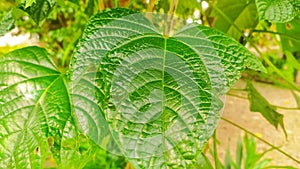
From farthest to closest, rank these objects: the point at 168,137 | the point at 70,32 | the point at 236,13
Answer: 1. the point at 70,32
2. the point at 236,13
3. the point at 168,137

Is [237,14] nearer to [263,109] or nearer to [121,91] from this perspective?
[263,109]

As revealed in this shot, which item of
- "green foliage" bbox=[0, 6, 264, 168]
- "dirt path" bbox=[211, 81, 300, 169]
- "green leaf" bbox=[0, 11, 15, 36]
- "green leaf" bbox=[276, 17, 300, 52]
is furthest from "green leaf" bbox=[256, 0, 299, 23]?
"dirt path" bbox=[211, 81, 300, 169]

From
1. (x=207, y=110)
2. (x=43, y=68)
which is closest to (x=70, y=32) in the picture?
(x=43, y=68)

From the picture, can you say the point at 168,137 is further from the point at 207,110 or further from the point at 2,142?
the point at 2,142

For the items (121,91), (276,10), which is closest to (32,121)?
(121,91)

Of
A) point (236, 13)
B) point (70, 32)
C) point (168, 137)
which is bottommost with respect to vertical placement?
point (168, 137)

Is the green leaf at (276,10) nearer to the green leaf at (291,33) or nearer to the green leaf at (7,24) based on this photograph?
the green leaf at (291,33)

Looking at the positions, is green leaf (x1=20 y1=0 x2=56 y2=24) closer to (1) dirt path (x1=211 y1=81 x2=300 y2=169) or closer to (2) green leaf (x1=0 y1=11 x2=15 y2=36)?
(2) green leaf (x1=0 y1=11 x2=15 y2=36)
